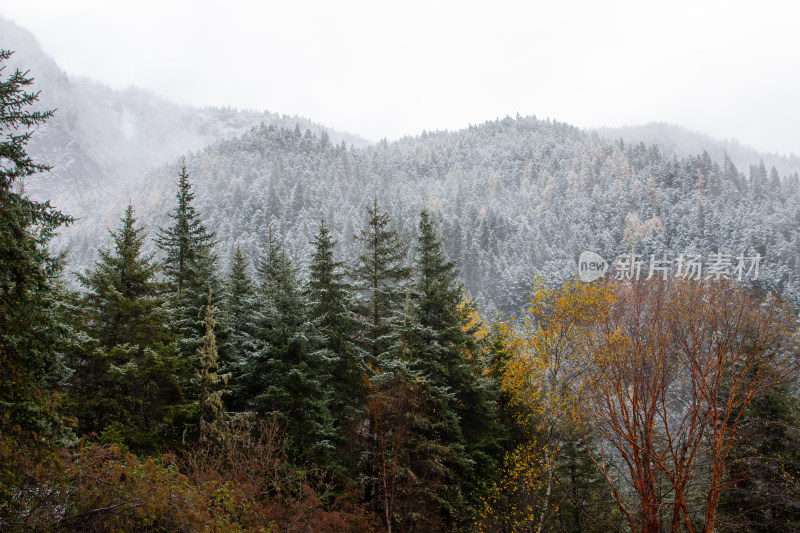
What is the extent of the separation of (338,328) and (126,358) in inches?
288

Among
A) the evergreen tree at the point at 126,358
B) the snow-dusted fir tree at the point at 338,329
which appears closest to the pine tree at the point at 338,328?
the snow-dusted fir tree at the point at 338,329

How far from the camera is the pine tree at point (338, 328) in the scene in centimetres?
1628

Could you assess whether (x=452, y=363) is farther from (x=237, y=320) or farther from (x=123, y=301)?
(x=123, y=301)

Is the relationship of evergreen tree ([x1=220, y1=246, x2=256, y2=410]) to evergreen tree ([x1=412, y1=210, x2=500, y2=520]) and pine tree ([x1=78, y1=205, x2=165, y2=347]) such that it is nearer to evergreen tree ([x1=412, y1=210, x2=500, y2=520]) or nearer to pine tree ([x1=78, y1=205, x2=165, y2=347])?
pine tree ([x1=78, y1=205, x2=165, y2=347])

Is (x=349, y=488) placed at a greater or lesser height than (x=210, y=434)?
lesser

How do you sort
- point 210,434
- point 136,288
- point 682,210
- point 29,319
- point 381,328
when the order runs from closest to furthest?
point 29,319
point 210,434
point 136,288
point 381,328
point 682,210

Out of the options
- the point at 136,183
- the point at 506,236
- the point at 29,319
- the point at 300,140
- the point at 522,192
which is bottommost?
the point at 29,319

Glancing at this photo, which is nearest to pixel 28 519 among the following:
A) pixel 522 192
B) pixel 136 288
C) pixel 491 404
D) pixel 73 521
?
pixel 73 521

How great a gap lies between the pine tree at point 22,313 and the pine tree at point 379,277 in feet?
35.4

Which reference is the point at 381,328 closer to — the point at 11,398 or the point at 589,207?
the point at 11,398

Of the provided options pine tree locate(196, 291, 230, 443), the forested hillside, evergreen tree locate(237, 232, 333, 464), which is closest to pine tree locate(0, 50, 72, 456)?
the forested hillside

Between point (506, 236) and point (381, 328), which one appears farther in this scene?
point (506, 236)

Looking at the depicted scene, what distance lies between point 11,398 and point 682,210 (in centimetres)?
12706

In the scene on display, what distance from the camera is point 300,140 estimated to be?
6673 inches
